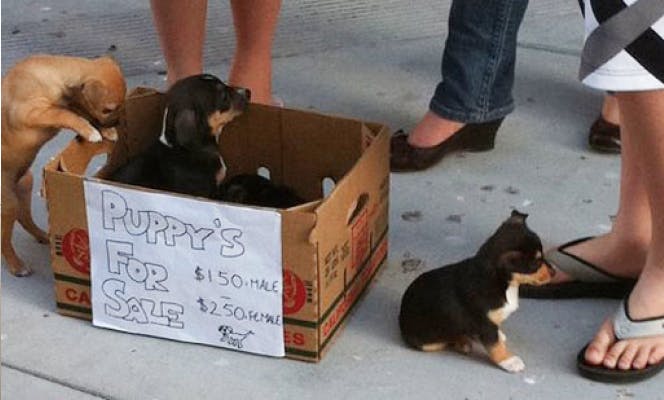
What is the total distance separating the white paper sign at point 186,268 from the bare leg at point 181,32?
3.23 ft

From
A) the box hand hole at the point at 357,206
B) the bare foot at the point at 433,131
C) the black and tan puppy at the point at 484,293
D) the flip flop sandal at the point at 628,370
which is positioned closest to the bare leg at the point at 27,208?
the box hand hole at the point at 357,206

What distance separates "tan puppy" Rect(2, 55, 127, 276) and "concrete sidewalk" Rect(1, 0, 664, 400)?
0.99 ft

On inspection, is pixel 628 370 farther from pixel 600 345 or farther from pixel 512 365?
pixel 512 365

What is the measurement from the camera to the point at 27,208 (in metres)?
3.13

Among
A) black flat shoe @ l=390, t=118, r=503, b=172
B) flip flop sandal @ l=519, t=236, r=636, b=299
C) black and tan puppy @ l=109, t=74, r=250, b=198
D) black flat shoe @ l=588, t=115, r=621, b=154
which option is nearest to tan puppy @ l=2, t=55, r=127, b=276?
black and tan puppy @ l=109, t=74, r=250, b=198

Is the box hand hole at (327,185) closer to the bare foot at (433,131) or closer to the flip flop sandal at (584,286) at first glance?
the bare foot at (433,131)

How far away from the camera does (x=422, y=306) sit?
2.72 metres

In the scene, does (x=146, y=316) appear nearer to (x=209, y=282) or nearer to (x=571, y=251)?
(x=209, y=282)

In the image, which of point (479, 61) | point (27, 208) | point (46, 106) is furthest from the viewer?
point (479, 61)

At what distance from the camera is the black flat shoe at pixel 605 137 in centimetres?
372

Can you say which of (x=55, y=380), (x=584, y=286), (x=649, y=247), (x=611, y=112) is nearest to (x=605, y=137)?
(x=611, y=112)

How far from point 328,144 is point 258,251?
22.0 inches

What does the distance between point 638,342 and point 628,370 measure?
0.07 metres

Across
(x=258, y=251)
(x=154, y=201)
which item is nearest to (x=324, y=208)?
(x=258, y=251)
